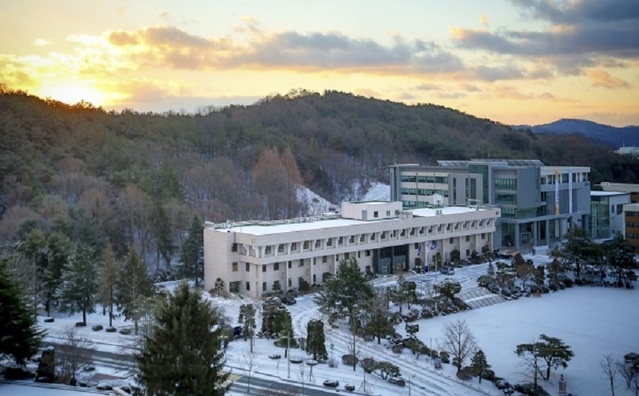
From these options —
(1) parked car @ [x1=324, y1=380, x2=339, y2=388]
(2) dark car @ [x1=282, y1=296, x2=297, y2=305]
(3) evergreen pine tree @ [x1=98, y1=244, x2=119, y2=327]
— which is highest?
(3) evergreen pine tree @ [x1=98, y1=244, x2=119, y2=327]

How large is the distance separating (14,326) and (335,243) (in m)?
12.8

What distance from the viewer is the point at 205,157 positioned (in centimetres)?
4469

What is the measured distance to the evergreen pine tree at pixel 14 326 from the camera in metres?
12.0

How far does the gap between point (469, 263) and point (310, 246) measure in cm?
773

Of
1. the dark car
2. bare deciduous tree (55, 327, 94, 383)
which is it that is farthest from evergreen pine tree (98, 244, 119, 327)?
the dark car

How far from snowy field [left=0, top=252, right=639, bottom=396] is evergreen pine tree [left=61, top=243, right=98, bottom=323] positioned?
579 mm

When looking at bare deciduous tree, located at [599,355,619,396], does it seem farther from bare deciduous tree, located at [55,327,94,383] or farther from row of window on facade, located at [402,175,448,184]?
row of window on facade, located at [402,175,448,184]

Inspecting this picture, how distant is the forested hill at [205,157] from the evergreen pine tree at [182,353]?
610 inches

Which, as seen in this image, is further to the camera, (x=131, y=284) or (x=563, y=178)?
→ (x=563, y=178)

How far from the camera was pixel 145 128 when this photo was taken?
44.7m

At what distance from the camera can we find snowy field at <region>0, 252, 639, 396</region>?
13.7 meters

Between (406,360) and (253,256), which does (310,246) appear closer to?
(253,256)

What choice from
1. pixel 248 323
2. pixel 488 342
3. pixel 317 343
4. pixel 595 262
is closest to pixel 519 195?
pixel 595 262

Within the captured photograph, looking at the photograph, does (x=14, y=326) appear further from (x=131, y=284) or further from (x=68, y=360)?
(x=131, y=284)
